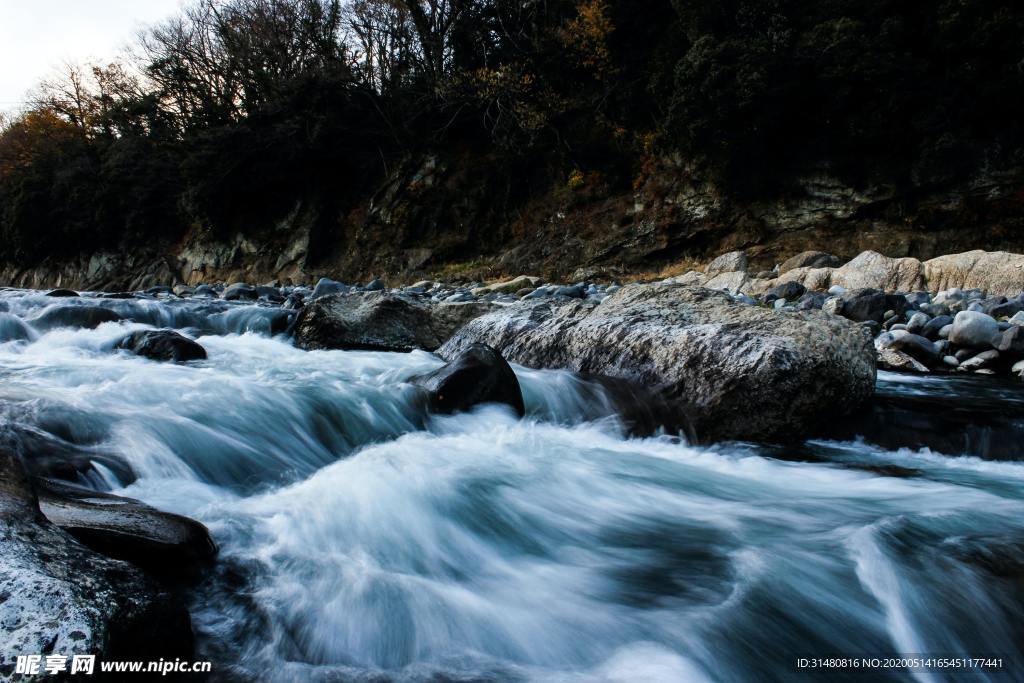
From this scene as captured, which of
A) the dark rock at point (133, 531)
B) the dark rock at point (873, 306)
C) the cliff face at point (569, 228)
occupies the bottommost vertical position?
the dark rock at point (133, 531)

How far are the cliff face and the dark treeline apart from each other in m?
0.47

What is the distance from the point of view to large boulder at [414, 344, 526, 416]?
12.4ft

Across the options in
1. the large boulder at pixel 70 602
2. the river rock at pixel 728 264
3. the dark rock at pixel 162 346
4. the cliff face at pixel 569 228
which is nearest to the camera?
the large boulder at pixel 70 602

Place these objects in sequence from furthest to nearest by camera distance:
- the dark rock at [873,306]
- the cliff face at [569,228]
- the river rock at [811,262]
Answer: the cliff face at [569,228]
the river rock at [811,262]
the dark rock at [873,306]

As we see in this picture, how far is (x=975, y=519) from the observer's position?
2.46m

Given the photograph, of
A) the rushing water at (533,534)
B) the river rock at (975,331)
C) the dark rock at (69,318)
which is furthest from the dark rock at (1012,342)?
the dark rock at (69,318)

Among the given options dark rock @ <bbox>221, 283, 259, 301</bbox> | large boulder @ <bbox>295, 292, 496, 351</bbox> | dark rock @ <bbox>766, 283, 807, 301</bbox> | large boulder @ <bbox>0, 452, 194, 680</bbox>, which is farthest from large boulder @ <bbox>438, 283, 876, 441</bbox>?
dark rock @ <bbox>221, 283, 259, 301</bbox>

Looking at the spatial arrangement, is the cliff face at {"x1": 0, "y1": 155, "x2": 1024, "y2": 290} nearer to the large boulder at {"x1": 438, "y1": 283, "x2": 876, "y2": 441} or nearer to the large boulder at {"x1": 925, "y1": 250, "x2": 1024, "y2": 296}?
the large boulder at {"x1": 925, "y1": 250, "x2": 1024, "y2": 296}

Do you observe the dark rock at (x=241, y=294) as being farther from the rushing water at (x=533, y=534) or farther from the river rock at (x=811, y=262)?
the river rock at (x=811, y=262)

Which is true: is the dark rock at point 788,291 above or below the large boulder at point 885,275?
below

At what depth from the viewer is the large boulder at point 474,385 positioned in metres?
3.77

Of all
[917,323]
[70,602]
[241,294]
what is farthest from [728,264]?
[70,602]

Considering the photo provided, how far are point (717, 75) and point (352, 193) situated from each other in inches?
529

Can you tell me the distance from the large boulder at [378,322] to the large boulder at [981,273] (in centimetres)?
661
